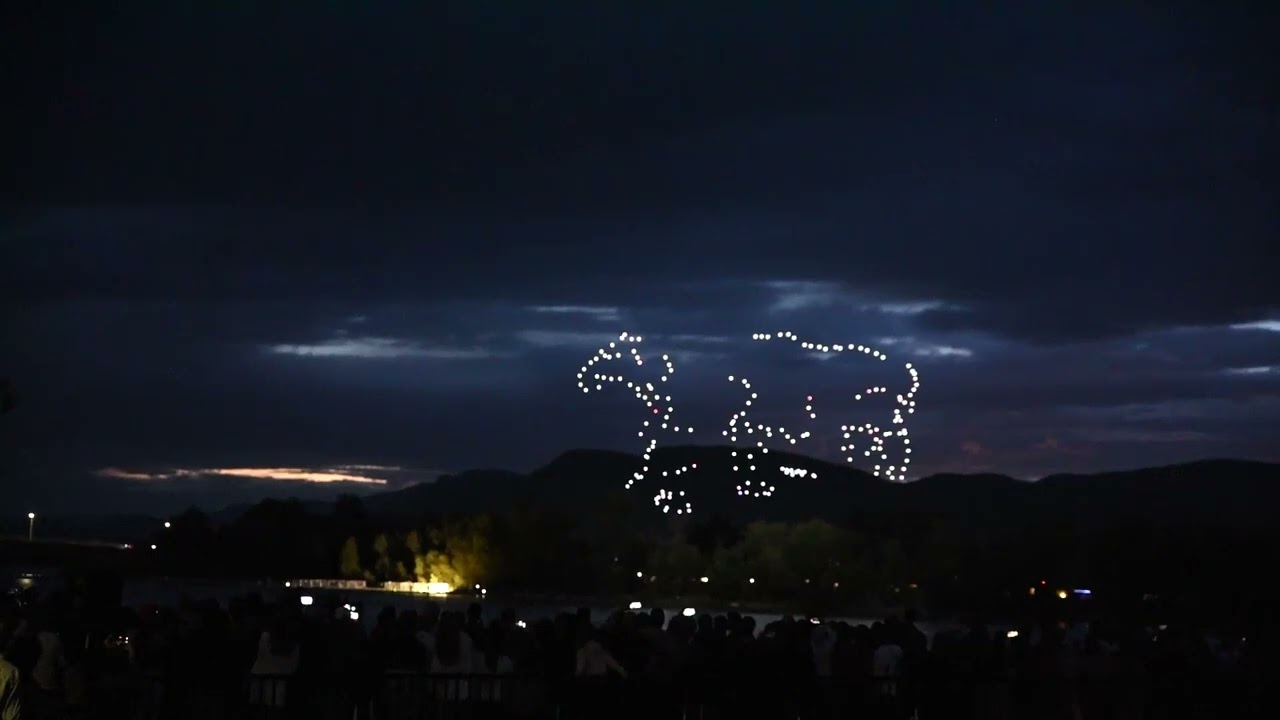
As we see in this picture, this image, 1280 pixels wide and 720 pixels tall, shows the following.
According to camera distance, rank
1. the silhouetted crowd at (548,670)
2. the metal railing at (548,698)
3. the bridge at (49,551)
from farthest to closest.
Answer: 1. the bridge at (49,551)
2. the metal railing at (548,698)
3. the silhouetted crowd at (548,670)

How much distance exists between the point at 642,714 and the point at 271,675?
13.8 ft

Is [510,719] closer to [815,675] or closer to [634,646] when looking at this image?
[634,646]

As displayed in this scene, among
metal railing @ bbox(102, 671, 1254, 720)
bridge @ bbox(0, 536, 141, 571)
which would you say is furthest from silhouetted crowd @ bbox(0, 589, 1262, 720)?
bridge @ bbox(0, 536, 141, 571)

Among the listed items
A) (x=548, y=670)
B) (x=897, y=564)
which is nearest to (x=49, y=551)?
(x=897, y=564)

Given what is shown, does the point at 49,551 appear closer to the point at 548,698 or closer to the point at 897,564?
the point at 897,564

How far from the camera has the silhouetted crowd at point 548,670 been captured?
697 inches

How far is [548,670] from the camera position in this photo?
788 inches

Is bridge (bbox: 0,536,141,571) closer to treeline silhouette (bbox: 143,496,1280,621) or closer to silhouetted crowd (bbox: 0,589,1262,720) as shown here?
treeline silhouette (bbox: 143,496,1280,621)

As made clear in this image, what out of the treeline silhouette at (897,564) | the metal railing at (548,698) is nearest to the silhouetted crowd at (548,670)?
the metal railing at (548,698)

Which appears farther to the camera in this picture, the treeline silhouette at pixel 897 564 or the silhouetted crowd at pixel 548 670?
the treeline silhouette at pixel 897 564

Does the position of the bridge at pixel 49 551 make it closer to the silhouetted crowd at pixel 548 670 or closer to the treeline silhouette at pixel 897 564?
the treeline silhouette at pixel 897 564

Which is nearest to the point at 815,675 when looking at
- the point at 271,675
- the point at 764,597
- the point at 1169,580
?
the point at 271,675

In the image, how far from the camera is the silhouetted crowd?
58.1 ft

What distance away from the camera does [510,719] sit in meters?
19.2
